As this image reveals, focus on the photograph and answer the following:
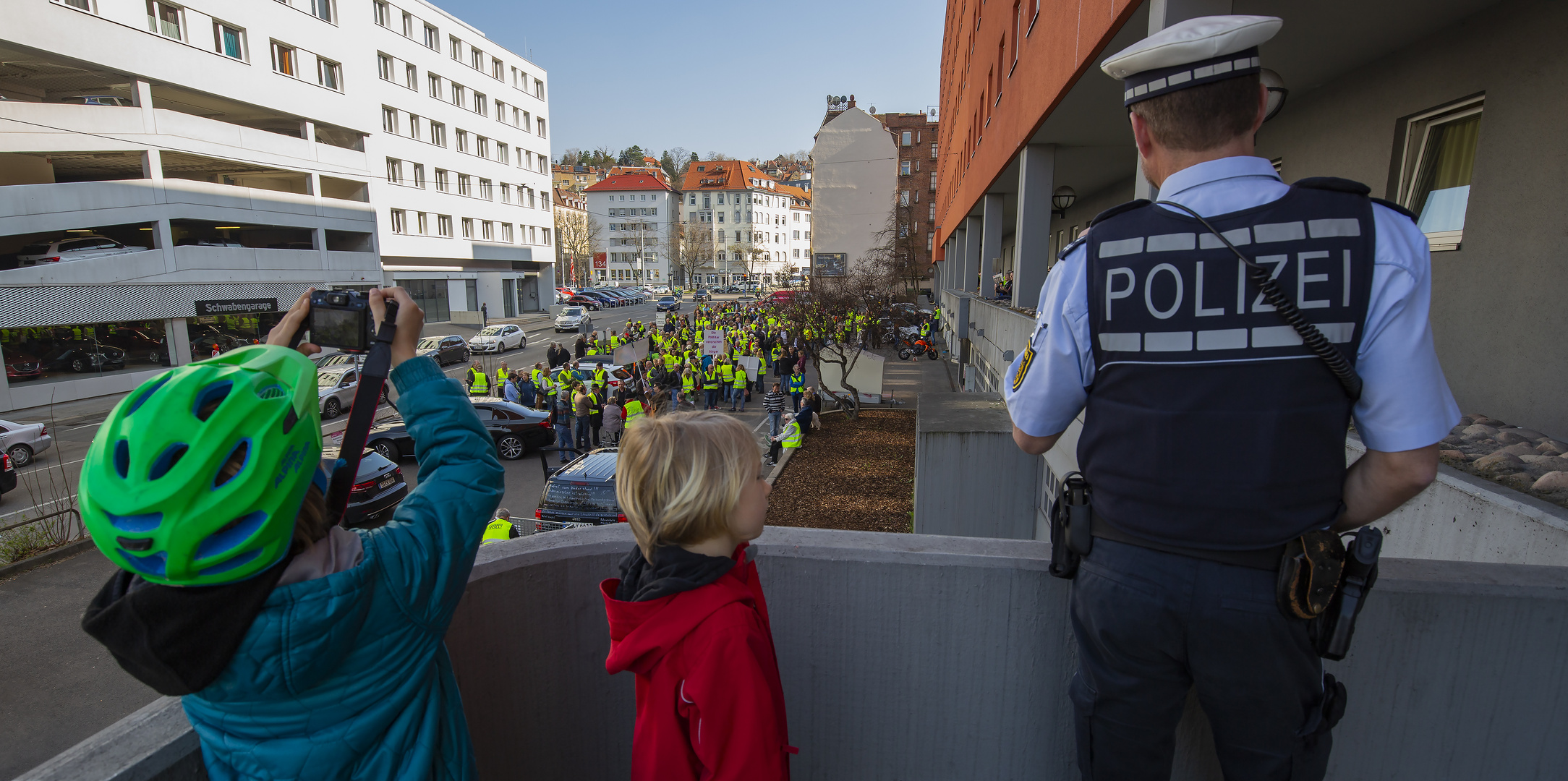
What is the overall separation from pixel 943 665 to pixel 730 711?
→ 91 centimetres

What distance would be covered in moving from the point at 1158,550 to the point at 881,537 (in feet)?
3.02

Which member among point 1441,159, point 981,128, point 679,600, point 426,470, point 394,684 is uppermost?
point 981,128

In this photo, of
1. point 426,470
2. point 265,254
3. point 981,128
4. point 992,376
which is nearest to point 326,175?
point 265,254

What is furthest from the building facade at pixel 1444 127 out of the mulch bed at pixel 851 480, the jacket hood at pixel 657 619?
the jacket hood at pixel 657 619

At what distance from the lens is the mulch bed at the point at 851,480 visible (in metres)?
11.3

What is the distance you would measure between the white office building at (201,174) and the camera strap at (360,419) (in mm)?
14096

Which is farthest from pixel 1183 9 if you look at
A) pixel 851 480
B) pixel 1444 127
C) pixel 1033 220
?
pixel 851 480

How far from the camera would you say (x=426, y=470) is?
65.7 inches

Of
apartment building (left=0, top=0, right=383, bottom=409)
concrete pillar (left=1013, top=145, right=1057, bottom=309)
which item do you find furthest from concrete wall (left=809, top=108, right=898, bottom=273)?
concrete pillar (left=1013, top=145, right=1057, bottom=309)

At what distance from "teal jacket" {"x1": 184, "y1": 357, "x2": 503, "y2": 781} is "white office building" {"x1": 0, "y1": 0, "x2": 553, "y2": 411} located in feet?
46.7

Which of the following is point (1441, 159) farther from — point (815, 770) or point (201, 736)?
point (201, 736)

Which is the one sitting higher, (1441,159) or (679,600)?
(1441,159)

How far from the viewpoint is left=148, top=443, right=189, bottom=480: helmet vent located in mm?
1148

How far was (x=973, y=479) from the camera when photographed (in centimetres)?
771
